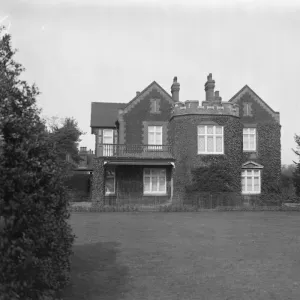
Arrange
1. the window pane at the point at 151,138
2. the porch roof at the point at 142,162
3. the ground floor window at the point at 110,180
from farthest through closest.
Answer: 1. the window pane at the point at 151,138
2. the ground floor window at the point at 110,180
3. the porch roof at the point at 142,162

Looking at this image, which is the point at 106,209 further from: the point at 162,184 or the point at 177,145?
the point at 177,145

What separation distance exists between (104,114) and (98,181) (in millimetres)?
9389

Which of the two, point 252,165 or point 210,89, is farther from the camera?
point 210,89

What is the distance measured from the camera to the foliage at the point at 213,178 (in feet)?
89.7

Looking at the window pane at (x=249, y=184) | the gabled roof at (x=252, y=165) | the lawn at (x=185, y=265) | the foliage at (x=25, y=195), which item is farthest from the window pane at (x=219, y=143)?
the foliage at (x=25, y=195)

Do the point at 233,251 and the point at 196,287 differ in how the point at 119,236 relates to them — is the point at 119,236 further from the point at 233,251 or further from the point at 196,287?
the point at 196,287

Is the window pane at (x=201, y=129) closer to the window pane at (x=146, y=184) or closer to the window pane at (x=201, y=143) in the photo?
the window pane at (x=201, y=143)

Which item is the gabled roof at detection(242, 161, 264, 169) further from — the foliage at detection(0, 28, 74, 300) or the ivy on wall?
the foliage at detection(0, 28, 74, 300)

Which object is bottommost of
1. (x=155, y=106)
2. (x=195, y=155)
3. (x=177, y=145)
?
(x=195, y=155)

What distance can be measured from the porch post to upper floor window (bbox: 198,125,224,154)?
7.42 meters

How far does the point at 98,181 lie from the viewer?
1115 inches

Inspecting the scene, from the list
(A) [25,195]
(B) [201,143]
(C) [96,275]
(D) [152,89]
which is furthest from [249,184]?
(A) [25,195]

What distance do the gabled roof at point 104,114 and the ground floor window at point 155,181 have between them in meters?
6.62

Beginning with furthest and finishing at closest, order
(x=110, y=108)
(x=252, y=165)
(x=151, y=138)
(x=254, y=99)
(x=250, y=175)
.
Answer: (x=110, y=108), (x=254, y=99), (x=151, y=138), (x=252, y=165), (x=250, y=175)
